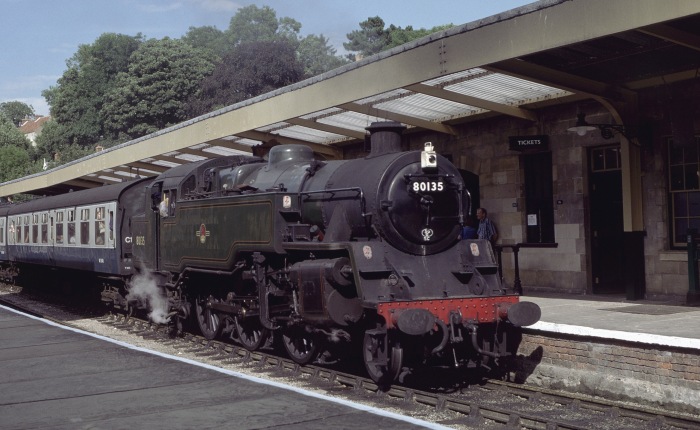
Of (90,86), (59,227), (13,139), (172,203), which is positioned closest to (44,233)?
(59,227)

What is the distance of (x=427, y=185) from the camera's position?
875 centimetres

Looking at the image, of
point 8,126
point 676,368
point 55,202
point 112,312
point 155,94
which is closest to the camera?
point 676,368

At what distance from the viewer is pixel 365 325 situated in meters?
8.73

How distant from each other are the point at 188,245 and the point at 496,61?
5.33 metres

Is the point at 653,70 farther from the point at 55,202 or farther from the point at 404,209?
the point at 55,202

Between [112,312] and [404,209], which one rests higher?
[404,209]

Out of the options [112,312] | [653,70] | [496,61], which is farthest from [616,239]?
[112,312]

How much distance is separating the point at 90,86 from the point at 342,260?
209 feet

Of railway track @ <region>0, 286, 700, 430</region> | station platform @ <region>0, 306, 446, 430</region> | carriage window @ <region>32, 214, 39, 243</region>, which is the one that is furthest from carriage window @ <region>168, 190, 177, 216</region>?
carriage window @ <region>32, 214, 39, 243</region>

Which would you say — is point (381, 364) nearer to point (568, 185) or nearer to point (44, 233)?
point (568, 185)

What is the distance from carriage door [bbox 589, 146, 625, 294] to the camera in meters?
13.2

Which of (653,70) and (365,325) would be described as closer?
(365,325)

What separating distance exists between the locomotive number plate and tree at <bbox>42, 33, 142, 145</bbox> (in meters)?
59.1

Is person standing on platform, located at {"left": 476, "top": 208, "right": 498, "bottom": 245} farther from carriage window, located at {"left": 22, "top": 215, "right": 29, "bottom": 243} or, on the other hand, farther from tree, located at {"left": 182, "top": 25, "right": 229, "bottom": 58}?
tree, located at {"left": 182, "top": 25, "right": 229, "bottom": 58}
